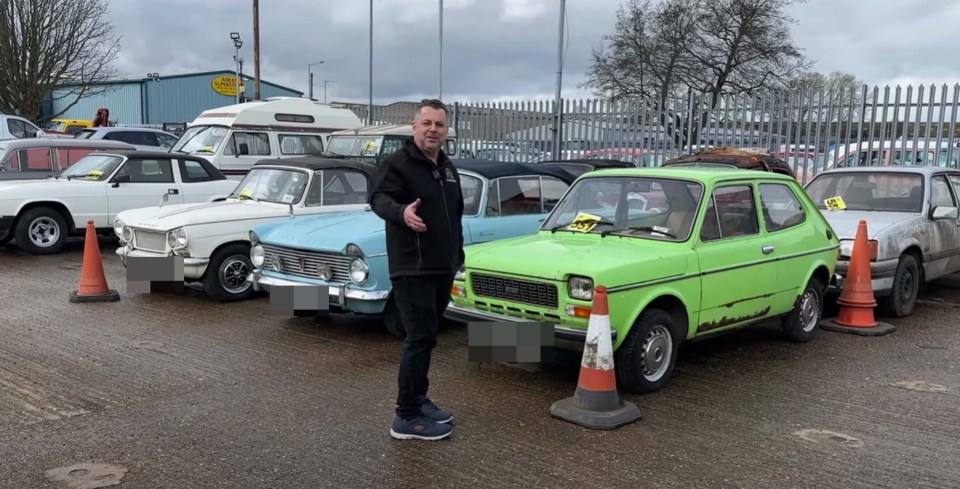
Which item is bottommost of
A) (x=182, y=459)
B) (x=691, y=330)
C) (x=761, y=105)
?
(x=182, y=459)

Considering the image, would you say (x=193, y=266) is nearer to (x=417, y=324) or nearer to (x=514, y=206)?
(x=514, y=206)

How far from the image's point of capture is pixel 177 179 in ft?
38.3

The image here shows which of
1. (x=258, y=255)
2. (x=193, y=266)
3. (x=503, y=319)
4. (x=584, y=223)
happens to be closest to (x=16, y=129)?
(x=193, y=266)

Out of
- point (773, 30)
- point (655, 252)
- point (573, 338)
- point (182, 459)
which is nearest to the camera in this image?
point (182, 459)

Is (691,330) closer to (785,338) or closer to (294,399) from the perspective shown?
(785,338)

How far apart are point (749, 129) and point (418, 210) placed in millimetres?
12889

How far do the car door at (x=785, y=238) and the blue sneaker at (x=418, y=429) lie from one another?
10.3ft

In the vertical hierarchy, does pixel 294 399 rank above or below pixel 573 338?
below

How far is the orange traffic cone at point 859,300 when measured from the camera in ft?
23.5

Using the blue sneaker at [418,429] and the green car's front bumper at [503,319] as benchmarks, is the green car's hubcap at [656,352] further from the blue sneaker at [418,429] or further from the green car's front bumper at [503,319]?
the blue sneaker at [418,429]

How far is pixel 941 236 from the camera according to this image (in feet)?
27.6

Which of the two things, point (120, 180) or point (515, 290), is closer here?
point (515, 290)

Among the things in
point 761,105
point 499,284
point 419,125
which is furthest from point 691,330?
point 761,105

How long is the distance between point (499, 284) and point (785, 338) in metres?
3.04
